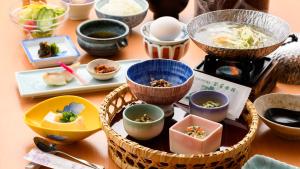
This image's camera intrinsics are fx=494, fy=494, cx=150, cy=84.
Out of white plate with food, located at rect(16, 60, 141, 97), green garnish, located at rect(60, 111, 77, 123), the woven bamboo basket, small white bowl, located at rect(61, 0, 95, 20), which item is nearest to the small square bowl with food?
the woven bamboo basket

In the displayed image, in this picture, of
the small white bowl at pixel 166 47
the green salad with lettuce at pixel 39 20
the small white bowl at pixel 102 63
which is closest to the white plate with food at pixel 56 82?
the small white bowl at pixel 102 63

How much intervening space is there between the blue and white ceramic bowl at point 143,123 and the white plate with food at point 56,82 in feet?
1.02

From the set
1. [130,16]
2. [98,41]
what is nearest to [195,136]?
[98,41]

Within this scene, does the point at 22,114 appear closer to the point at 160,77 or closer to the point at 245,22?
the point at 160,77

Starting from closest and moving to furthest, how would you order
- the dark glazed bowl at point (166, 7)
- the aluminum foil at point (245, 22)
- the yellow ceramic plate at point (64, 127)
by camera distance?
1. the yellow ceramic plate at point (64, 127)
2. the aluminum foil at point (245, 22)
3. the dark glazed bowl at point (166, 7)

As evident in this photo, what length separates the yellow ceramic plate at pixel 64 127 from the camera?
1146 millimetres

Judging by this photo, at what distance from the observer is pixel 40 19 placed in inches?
67.6

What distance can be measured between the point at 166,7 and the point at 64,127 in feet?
2.71

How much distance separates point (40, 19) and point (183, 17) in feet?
1.83

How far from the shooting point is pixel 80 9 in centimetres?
188

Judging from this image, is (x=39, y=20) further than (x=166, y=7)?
No

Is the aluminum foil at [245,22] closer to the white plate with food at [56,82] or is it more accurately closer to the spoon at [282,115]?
the spoon at [282,115]

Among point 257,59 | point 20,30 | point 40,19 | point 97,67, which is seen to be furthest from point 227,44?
point 20,30

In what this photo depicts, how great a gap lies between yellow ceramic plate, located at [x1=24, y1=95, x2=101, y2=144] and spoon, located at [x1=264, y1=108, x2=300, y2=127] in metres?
0.44
